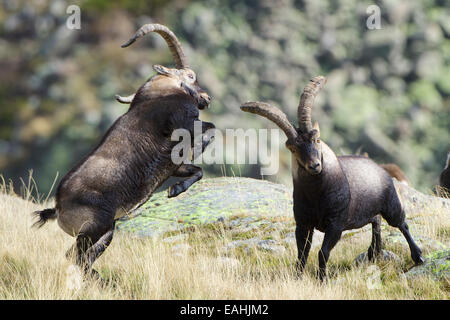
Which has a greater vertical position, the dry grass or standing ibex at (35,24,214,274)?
standing ibex at (35,24,214,274)

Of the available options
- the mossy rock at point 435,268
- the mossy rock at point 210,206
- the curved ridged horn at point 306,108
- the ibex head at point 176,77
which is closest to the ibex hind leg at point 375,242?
the mossy rock at point 435,268

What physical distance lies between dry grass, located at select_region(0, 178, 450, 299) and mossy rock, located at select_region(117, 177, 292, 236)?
1.04m

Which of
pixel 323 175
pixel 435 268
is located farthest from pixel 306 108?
pixel 435 268

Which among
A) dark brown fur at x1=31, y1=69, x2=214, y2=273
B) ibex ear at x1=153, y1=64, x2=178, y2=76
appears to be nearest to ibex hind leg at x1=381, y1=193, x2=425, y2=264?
dark brown fur at x1=31, y1=69, x2=214, y2=273

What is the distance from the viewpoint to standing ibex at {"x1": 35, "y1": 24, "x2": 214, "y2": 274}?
5992 mm

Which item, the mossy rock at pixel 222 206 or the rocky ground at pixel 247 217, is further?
the mossy rock at pixel 222 206

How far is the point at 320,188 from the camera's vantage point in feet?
20.8

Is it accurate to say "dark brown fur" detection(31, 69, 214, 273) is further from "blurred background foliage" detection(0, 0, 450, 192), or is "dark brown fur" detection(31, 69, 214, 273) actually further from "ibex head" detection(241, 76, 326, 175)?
"blurred background foliage" detection(0, 0, 450, 192)

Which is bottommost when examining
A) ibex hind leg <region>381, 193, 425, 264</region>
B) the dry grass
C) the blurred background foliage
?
the blurred background foliage

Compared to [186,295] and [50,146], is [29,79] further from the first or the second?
[186,295]

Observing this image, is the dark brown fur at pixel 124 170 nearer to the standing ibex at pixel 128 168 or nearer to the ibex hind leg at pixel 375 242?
the standing ibex at pixel 128 168

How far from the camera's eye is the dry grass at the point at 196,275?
5.73 metres

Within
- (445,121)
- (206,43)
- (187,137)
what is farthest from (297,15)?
(187,137)

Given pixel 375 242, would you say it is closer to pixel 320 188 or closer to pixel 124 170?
pixel 320 188
